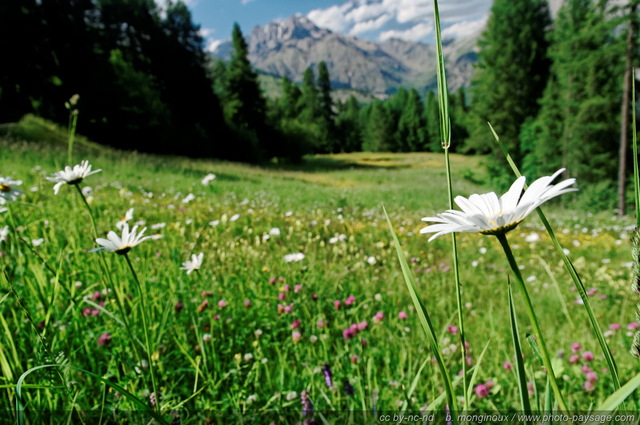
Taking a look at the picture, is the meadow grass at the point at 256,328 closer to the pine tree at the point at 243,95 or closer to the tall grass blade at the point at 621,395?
the tall grass blade at the point at 621,395

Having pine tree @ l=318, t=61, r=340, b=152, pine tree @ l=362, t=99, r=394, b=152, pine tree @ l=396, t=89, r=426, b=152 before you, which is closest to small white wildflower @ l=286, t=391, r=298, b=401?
pine tree @ l=318, t=61, r=340, b=152

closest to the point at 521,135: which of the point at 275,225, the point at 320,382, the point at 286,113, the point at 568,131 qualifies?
the point at 568,131

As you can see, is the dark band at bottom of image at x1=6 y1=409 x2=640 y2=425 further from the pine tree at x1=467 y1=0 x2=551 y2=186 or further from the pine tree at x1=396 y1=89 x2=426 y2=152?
the pine tree at x1=396 y1=89 x2=426 y2=152

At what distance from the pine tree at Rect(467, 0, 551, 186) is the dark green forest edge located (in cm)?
7

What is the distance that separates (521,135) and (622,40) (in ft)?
22.0

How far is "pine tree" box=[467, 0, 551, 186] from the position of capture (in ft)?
67.1

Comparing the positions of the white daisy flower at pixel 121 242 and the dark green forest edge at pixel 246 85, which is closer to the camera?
the white daisy flower at pixel 121 242

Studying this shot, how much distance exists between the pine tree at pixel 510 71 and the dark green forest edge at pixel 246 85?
0.07 m

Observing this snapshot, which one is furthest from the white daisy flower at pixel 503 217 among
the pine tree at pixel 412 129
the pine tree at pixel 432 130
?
the pine tree at pixel 412 129

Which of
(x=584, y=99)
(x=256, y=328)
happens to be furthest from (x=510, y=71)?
(x=256, y=328)

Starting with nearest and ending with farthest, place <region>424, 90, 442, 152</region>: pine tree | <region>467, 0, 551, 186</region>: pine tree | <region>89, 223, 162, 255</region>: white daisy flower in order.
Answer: <region>89, 223, 162, 255</region>: white daisy flower < <region>467, 0, 551, 186</region>: pine tree < <region>424, 90, 442, 152</region>: pine tree

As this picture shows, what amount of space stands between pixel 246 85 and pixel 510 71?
61.4 ft

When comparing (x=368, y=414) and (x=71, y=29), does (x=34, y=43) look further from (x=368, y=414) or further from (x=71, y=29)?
(x=368, y=414)

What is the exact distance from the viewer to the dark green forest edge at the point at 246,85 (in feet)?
50.5
